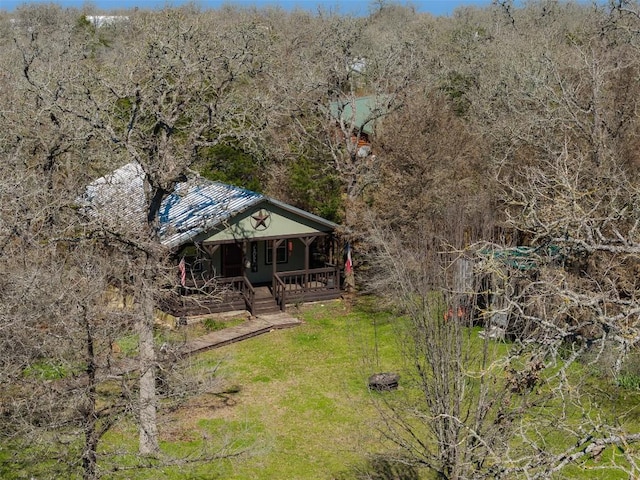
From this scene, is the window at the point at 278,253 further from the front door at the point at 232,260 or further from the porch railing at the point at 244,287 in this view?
the porch railing at the point at 244,287

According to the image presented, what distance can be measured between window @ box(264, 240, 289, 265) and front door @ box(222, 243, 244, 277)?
4.19 ft

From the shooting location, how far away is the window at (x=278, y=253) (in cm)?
2789

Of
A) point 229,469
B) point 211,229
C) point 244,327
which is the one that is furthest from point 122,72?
point 229,469

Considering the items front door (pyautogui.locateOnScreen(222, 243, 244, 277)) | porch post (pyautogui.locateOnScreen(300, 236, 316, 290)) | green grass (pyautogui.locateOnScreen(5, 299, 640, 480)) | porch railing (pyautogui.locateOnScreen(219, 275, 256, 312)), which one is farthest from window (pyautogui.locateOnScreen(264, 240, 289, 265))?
green grass (pyautogui.locateOnScreen(5, 299, 640, 480))

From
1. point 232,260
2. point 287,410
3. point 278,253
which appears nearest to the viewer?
point 287,410

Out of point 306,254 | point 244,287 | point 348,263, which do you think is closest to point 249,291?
point 244,287

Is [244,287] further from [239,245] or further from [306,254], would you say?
[306,254]

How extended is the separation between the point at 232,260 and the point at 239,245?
856 millimetres

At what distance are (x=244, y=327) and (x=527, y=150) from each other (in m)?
11.4

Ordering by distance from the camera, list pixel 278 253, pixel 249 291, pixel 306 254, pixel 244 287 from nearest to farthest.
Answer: pixel 249 291 → pixel 244 287 → pixel 306 254 → pixel 278 253

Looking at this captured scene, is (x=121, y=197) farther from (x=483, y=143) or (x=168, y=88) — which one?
(x=483, y=143)

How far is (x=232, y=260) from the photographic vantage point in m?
27.0

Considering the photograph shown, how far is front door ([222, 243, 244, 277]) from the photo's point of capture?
26.8 m

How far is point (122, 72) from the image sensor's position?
68.6 ft
